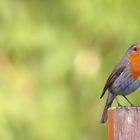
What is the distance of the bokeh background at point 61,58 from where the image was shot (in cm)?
897

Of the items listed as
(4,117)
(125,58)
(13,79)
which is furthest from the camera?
(13,79)

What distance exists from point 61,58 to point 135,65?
235cm

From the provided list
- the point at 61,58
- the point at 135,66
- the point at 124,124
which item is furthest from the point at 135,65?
the point at 124,124

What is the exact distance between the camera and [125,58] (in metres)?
7.16

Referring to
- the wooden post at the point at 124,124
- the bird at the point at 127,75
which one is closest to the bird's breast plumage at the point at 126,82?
the bird at the point at 127,75

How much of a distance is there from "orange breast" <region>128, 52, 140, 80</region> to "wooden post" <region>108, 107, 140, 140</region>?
99.7 inches

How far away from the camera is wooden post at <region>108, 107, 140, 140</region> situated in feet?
13.9

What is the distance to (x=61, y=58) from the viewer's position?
9.19 meters

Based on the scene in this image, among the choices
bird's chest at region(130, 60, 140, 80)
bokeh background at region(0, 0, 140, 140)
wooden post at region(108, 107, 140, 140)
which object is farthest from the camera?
bokeh background at region(0, 0, 140, 140)

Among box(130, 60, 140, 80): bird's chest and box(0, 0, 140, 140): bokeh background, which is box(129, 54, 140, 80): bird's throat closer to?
→ box(130, 60, 140, 80): bird's chest

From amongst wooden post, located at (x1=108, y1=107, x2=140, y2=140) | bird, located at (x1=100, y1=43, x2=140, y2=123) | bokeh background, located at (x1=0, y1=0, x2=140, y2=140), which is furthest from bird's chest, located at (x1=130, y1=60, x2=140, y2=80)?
wooden post, located at (x1=108, y1=107, x2=140, y2=140)

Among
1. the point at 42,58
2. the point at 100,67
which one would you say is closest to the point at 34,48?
the point at 42,58

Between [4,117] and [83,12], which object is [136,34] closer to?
[83,12]

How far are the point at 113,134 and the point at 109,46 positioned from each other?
531 centimetres
